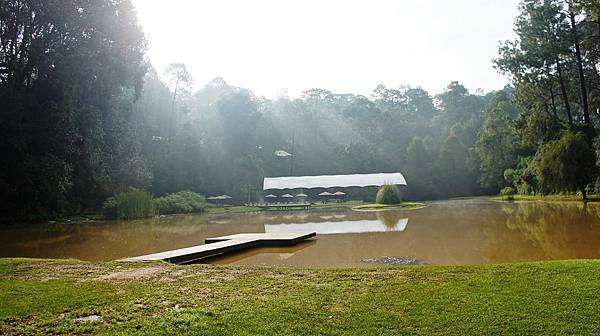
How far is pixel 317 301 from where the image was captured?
467cm

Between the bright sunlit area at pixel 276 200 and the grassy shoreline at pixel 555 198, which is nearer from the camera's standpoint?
the bright sunlit area at pixel 276 200

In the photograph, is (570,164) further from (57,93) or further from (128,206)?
(57,93)

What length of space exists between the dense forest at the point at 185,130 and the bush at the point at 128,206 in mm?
1718

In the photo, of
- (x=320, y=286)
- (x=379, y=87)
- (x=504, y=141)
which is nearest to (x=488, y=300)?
(x=320, y=286)

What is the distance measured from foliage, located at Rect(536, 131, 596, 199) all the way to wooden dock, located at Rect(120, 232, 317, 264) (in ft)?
54.4

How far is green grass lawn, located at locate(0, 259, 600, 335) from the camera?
3.96 m

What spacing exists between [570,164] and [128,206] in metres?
22.4

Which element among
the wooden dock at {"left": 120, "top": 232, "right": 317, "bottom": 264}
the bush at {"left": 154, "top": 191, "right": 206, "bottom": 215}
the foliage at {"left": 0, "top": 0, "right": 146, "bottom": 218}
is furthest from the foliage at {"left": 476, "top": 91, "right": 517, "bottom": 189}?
the wooden dock at {"left": 120, "top": 232, "right": 317, "bottom": 264}

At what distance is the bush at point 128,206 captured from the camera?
22.8 meters

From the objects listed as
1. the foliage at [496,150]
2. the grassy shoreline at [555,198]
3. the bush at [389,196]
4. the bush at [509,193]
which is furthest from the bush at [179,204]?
the foliage at [496,150]

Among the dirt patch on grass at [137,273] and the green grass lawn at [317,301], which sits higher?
the dirt patch on grass at [137,273]

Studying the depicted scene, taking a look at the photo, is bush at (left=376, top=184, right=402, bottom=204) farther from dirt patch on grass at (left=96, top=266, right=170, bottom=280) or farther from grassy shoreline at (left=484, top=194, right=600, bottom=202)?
dirt patch on grass at (left=96, top=266, right=170, bottom=280)

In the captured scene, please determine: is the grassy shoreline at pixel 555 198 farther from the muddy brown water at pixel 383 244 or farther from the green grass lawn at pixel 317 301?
the green grass lawn at pixel 317 301

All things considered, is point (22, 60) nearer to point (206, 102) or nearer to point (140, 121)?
point (140, 121)
